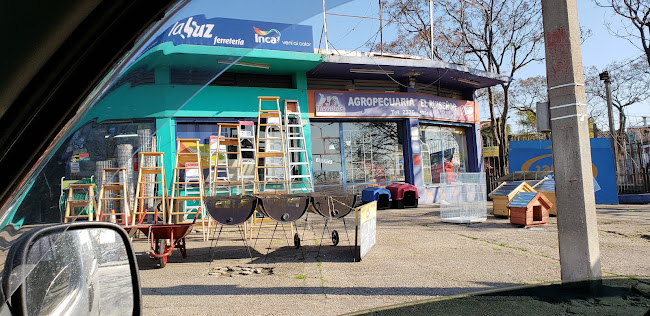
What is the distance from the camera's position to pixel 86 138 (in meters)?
0.94

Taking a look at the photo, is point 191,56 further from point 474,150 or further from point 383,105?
point 474,150

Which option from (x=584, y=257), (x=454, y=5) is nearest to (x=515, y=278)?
(x=584, y=257)

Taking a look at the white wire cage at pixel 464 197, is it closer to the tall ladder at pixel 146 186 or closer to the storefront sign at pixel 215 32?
the tall ladder at pixel 146 186

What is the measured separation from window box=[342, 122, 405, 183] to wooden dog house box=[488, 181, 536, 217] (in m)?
5.83

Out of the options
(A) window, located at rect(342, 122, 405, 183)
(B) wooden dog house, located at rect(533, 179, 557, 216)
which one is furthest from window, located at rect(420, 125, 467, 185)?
(B) wooden dog house, located at rect(533, 179, 557, 216)

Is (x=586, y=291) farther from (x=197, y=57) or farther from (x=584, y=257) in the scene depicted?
(x=197, y=57)

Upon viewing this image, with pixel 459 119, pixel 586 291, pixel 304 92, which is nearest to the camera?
pixel 586 291

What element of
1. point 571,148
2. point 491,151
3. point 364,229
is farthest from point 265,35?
point 491,151

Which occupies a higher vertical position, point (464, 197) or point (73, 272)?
point (73, 272)

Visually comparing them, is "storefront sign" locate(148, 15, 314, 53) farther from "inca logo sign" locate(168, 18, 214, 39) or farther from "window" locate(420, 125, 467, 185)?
"window" locate(420, 125, 467, 185)

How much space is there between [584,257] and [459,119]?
47.5 ft

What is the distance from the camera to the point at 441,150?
58.5ft

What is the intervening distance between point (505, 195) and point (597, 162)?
18.9 feet

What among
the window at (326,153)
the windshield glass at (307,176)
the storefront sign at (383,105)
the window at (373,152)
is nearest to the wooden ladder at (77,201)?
the windshield glass at (307,176)
